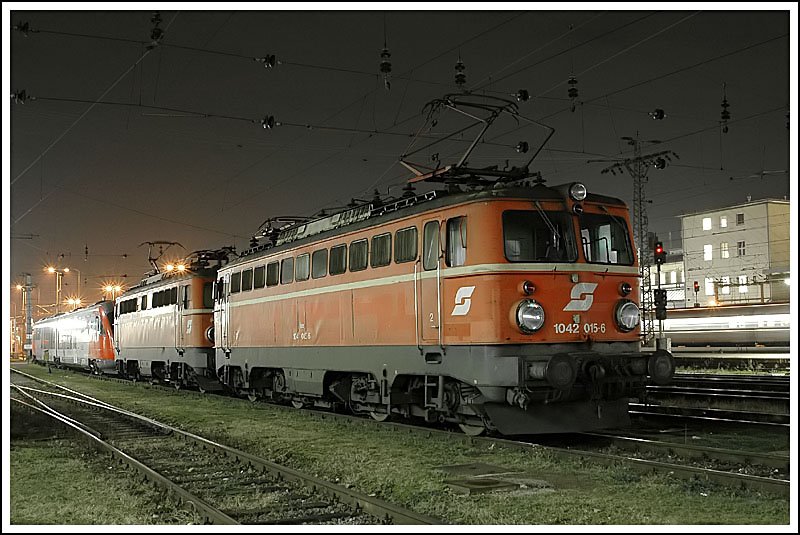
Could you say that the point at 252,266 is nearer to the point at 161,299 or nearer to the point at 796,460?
the point at 161,299

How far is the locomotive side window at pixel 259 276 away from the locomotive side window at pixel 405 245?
6417 mm

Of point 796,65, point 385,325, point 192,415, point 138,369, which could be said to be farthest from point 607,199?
point 138,369

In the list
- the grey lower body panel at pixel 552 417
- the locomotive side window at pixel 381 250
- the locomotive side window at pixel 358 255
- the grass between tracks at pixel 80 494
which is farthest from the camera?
the locomotive side window at pixel 358 255

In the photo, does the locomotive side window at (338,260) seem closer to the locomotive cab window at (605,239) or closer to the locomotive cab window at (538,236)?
the locomotive cab window at (538,236)

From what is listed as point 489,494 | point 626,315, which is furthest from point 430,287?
point 489,494

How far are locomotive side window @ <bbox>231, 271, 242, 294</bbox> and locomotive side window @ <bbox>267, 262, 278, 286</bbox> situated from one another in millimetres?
2350

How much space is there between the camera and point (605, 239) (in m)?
13.6

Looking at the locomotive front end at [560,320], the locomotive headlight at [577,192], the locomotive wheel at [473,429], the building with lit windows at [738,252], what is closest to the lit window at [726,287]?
the building with lit windows at [738,252]

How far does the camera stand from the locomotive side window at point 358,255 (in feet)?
50.9

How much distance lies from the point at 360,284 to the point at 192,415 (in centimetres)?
628

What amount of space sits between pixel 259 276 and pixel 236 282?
2.02 metres

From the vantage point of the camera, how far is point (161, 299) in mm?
30219

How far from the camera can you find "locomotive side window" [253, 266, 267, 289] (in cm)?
2031

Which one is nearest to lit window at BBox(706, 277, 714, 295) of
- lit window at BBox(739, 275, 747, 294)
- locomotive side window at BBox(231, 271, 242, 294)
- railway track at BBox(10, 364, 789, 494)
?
lit window at BBox(739, 275, 747, 294)
